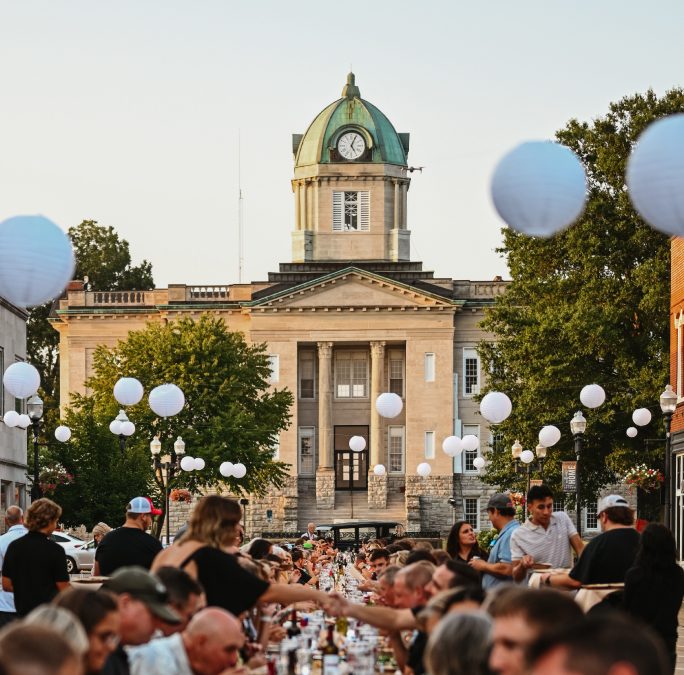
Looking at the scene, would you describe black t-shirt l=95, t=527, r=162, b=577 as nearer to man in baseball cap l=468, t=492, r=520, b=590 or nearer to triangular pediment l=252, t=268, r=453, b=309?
man in baseball cap l=468, t=492, r=520, b=590

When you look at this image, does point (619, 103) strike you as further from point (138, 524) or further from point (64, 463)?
point (138, 524)

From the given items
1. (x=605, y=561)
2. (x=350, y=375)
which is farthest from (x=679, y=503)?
(x=350, y=375)

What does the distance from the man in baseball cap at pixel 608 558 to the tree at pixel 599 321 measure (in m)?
36.6

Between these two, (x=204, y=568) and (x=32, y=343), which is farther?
(x=32, y=343)

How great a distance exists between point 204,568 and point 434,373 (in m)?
85.8

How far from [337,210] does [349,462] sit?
15.3 metres

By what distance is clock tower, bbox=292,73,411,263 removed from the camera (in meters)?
101

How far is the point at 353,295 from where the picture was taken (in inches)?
3772

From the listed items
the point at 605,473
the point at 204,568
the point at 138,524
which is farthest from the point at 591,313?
the point at 204,568

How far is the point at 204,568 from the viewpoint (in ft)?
30.8

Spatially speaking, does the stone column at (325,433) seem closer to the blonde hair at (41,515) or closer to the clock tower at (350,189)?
the clock tower at (350,189)

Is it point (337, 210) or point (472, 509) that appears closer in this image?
point (472, 509)


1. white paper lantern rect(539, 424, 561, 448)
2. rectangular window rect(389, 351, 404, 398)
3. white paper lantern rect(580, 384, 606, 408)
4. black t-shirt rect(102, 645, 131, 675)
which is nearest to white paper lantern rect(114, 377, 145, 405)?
white paper lantern rect(580, 384, 606, 408)

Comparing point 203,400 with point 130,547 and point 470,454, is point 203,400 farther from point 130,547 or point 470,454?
point 130,547
